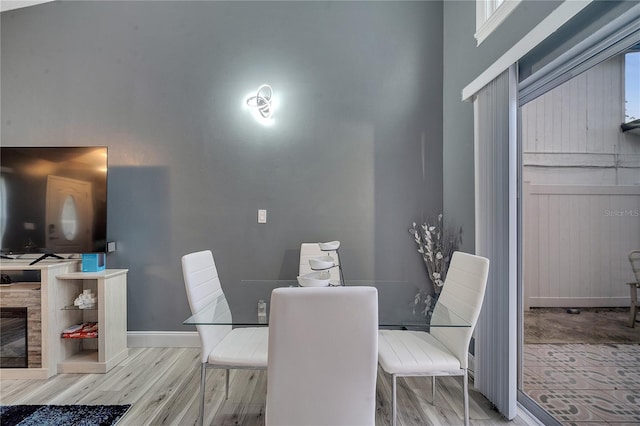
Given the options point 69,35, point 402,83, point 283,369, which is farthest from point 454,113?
point 69,35

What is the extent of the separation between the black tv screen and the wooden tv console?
0.18m

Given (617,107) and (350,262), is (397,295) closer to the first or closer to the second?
(350,262)

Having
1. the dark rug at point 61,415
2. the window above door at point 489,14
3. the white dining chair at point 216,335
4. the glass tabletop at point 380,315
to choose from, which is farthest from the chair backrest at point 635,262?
the dark rug at point 61,415

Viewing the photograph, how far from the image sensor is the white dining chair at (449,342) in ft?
5.32

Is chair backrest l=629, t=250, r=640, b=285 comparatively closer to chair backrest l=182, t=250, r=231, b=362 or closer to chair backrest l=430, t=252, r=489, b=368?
chair backrest l=430, t=252, r=489, b=368

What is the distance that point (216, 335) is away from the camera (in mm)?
1872

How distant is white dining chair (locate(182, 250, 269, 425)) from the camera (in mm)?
1685

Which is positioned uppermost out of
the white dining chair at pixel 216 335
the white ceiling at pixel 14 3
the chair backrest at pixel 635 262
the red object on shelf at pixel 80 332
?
the white ceiling at pixel 14 3

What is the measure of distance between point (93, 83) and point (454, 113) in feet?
11.0

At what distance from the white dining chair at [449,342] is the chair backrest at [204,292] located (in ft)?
3.06

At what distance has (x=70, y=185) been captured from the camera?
2.59 metres

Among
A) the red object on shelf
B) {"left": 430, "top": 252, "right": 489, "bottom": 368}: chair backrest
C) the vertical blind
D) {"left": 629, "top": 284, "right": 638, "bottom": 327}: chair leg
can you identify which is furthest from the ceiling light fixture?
{"left": 629, "top": 284, "right": 638, "bottom": 327}: chair leg

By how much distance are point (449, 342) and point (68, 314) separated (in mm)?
2873

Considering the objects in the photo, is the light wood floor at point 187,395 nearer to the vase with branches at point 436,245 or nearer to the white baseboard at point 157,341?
the white baseboard at point 157,341
